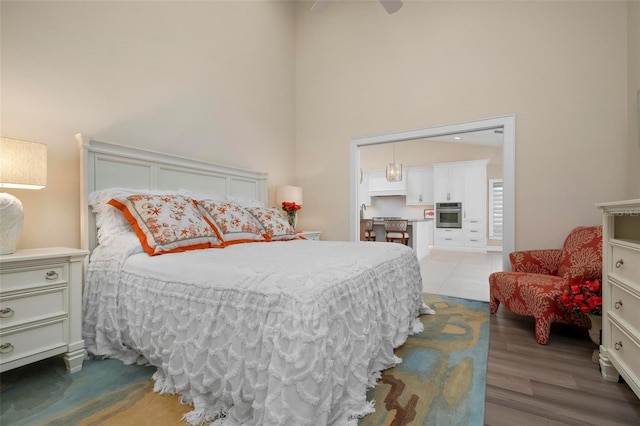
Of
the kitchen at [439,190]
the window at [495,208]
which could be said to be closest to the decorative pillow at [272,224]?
the kitchen at [439,190]

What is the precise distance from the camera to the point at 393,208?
895 centimetres

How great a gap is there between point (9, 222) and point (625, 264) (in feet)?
10.6

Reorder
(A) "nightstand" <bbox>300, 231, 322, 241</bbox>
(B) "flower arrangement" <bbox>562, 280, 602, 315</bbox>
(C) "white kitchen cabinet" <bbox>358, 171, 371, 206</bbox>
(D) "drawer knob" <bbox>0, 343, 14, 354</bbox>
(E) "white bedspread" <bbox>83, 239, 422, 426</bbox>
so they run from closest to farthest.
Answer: (E) "white bedspread" <bbox>83, 239, 422, 426</bbox> → (D) "drawer knob" <bbox>0, 343, 14, 354</bbox> → (B) "flower arrangement" <bbox>562, 280, 602, 315</bbox> → (A) "nightstand" <bbox>300, 231, 322, 241</bbox> → (C) "white kitchen cabinet" <bbox>358, 171, 371, 206</bbox>

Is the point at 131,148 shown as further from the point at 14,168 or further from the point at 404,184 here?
the point at 404,184

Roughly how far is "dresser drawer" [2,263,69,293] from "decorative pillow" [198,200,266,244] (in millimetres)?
945

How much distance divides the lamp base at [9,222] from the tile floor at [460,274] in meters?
3.69

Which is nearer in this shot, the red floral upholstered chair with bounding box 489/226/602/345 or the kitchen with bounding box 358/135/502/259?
the red floral upholstered chair with bounding box 489/226/602/345

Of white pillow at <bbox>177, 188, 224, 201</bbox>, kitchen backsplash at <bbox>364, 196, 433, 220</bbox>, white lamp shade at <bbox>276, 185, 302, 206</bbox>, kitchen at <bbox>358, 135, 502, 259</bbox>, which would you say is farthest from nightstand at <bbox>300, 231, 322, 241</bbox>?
kitchen backsplash at <bbox>364, 196, 433, 220</bbox>

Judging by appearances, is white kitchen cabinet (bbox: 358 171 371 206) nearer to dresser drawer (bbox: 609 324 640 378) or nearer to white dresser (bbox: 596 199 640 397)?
white dresser (bbox: 596 199 640 397)

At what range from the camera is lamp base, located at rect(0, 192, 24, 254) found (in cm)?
159

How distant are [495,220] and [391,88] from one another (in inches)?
217

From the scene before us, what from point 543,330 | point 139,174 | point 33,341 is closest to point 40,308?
point 33,341

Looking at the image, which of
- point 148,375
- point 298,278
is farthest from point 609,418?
point 148,375

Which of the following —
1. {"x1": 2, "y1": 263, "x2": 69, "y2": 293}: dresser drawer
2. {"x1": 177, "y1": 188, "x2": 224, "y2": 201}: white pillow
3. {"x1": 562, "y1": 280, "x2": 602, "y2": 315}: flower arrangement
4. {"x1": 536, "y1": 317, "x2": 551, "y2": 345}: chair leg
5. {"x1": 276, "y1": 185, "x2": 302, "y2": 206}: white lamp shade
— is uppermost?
{"x1": 276, "y1": 185, "x2": 302, "y2": 206}: white lamp shade
